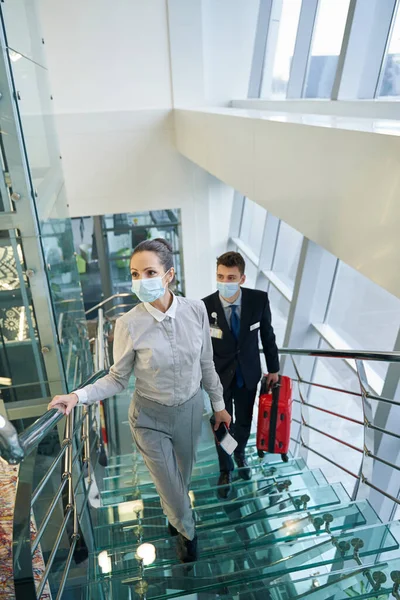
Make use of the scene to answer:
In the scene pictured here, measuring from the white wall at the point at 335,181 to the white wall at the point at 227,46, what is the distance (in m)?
5.11

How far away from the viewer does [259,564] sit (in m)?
Result: 2.77

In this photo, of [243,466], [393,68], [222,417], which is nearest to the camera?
[222,417]

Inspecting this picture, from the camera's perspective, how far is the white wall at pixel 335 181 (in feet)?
9.40

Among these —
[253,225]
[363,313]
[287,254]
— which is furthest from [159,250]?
[253,225]

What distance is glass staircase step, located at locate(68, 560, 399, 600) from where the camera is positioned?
7.66 ft

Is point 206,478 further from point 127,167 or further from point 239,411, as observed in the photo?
point 127,167

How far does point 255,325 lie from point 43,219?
1877 mm

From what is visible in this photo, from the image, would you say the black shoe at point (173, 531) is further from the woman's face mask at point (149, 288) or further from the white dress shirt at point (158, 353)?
the woman's face mask at point (149, 288)

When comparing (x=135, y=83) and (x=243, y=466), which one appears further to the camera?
(x=135, y=83)

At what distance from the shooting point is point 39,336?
13.6 ft

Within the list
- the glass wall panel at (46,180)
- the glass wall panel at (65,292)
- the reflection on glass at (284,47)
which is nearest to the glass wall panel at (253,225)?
the reflection on glass at (284,47)

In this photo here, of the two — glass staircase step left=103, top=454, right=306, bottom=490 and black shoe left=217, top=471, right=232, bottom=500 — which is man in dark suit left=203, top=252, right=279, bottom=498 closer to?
black shoe left=217, top=471, right=232, bottom=500

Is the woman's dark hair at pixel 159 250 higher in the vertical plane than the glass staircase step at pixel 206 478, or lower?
higher

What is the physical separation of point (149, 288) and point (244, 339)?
1.15m
